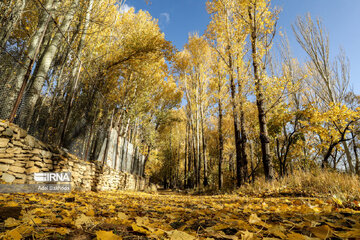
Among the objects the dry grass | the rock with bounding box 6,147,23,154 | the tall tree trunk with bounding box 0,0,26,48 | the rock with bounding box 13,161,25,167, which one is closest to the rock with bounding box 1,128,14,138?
the rock with bounding box 6,147,23,154

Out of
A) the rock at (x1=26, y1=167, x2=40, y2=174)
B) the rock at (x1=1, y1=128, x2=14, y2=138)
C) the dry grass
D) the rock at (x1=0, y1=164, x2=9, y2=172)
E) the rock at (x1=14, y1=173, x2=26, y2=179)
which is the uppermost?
the rock at (x1=1, y1=128, x2=14, y2=138)

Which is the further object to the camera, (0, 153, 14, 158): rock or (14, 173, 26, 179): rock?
(14, 173, 26, 179): rock

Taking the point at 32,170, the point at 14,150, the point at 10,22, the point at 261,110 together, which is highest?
the point at 10,22

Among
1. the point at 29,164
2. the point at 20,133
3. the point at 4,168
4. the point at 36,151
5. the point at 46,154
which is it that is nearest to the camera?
the point at 4,168

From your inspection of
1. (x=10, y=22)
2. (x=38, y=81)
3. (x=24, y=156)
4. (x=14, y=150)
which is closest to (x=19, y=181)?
(x=24, y=156)

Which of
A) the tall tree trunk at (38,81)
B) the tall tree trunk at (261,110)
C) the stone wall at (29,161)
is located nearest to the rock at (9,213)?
Result: the stone wall at (29,161)

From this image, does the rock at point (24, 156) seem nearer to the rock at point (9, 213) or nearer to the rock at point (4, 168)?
the rock at point (4, 168)

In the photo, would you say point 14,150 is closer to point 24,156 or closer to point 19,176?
point 24,156

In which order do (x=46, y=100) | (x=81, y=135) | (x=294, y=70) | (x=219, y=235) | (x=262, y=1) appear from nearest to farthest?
(x=219, y=235) → (x=46, y=100) → (x=81, y=135) → (x=262, y=1) → (x=294, y=70)

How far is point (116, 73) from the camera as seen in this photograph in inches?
337

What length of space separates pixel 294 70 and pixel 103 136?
1574 cm

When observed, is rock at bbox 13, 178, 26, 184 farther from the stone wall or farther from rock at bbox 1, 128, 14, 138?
rock at bbox 1, 128, 14, 138

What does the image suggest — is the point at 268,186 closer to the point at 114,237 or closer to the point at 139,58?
the point at 114,237

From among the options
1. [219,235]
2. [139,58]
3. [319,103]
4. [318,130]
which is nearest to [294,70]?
[319,103]
